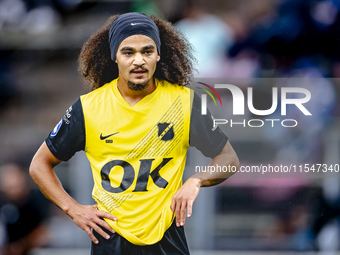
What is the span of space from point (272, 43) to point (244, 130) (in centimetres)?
45

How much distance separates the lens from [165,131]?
136cm

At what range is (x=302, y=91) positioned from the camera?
1.43 meters

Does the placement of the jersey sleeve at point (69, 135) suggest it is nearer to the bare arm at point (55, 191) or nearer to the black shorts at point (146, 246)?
the bare arm at point (55, 191)

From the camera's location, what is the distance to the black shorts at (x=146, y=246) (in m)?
1.34

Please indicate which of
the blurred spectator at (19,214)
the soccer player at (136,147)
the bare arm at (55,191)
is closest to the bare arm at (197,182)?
the soccer player at (136,147)

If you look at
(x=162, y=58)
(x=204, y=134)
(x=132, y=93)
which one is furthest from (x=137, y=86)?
(x=204, y=134)

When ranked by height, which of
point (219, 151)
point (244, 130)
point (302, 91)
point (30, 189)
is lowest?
point (30, 189)

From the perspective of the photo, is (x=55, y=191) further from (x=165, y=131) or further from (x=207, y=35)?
(x=207, y=35)

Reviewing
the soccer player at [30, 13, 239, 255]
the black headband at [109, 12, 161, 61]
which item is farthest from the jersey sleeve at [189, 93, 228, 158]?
the black headband at [109, 12, 161, 61]

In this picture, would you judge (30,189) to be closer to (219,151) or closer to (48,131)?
(48,131)

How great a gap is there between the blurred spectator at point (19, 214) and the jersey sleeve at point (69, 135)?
312 millimetres

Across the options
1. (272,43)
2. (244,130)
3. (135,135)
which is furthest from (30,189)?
(272,43)

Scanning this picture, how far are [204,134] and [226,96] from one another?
23 cm

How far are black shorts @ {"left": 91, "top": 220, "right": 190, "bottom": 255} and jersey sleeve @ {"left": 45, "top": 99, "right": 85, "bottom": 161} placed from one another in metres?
0.42
